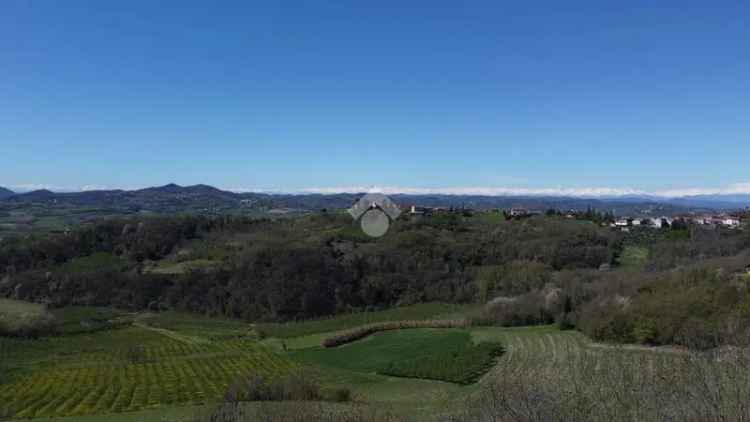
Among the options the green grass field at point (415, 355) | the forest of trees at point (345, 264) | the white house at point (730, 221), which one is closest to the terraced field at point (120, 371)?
the green grass field at point (415, 355)

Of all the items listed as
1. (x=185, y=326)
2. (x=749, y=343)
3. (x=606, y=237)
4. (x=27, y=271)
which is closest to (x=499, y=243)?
(x=606, y=237)

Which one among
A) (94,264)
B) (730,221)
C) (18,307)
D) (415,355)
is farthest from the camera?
(94,264)

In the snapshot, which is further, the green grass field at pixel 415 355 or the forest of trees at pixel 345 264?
the forest of trees at pixel 345 264

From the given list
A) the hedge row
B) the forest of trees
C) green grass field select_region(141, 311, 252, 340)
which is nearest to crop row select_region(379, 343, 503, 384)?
the forest of trees

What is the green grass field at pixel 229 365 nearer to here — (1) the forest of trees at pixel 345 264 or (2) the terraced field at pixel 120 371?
(2) the terraced field at pixel 120 371

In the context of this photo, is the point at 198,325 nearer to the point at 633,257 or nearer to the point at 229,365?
the point at 229,365

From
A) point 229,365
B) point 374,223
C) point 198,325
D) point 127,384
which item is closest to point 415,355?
point 229,365
